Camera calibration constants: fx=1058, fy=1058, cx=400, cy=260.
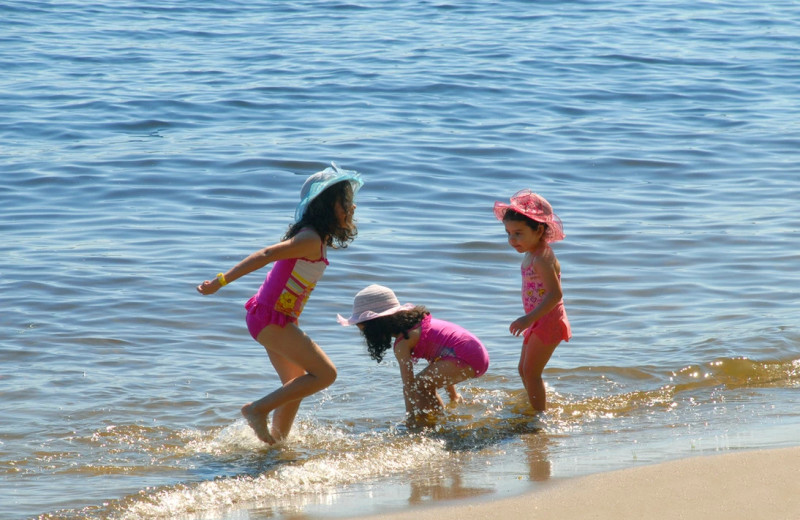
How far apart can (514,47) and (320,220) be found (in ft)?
49.5

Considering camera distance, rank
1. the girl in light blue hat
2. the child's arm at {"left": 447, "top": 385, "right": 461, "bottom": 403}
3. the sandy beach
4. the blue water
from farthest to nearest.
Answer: the child's arm at {"left": 447, "top": 385, "right": 461, "bottom": 403}, the girl in light blue hat, the blue water, the sandy beach

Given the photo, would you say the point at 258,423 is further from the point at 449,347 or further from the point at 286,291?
the point at 449,347

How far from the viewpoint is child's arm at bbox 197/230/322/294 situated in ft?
15.7

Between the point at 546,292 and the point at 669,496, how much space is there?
70.0 inches

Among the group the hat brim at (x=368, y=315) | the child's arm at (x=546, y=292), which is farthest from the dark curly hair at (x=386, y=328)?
the child's arm at (x=546, y=292)

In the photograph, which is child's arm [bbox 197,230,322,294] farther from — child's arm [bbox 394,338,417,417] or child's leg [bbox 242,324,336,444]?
child's arm [bbox 394,338,417,417]

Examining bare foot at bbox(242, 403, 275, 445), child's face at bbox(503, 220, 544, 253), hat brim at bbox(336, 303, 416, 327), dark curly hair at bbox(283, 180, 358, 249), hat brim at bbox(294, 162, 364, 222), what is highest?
hat brim at bbox(294, 162, 364, 222)

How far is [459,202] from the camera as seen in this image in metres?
10.6

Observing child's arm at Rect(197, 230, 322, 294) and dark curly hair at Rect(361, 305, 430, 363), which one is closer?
child's arm at Rect(197, 230, 322, 294)

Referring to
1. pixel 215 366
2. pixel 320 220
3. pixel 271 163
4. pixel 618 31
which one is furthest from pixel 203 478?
pixel 618 31

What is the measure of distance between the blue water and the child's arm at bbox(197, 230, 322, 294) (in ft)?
2.86

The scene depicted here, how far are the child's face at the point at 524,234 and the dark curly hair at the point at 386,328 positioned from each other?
0.66m

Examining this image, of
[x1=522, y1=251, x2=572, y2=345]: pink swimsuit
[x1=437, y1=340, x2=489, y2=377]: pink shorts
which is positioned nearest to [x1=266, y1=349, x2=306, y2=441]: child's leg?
[x1=437, y1=340, x2=489, y2=377]: pink shorts

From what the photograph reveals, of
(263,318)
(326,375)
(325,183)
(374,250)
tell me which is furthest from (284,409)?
(374,250)
